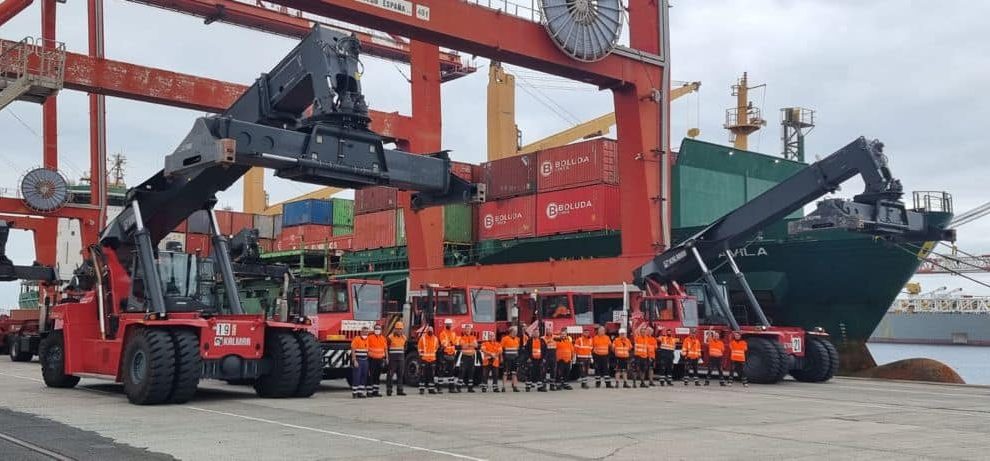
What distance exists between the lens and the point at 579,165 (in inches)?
1108

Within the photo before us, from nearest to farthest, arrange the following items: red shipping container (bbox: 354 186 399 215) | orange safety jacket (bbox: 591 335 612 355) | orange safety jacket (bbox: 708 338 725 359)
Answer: orange safety jacket (bbox: 591 335 612 355) → orange safety jacket (bbox: 708 338 725 359) → red shipping container (bbox: 354 186 399 215)

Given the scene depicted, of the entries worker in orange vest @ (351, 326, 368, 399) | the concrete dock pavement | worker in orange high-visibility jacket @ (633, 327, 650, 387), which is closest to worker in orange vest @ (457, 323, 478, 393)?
the concrete dock pavement

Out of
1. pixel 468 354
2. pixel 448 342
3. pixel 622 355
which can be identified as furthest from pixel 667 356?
pixel 448 342

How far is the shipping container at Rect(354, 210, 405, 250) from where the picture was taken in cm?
3384

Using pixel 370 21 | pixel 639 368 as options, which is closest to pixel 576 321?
pixel 639 368

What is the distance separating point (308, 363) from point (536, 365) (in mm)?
5096

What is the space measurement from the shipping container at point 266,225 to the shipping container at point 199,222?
27.5 meters

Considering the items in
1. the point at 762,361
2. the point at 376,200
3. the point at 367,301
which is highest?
the point at 376,200

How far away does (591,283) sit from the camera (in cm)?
2505

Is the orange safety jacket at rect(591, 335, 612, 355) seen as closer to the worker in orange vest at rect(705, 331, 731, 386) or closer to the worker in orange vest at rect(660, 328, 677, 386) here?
the worker in orange vest at rect(660, 328, 677, 386)

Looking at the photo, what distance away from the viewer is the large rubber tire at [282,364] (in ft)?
43.0

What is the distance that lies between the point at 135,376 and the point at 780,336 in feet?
43.2

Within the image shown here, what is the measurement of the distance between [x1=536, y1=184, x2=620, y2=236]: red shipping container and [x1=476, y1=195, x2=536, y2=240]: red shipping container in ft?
1.07

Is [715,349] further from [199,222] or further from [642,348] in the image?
[199,222]
